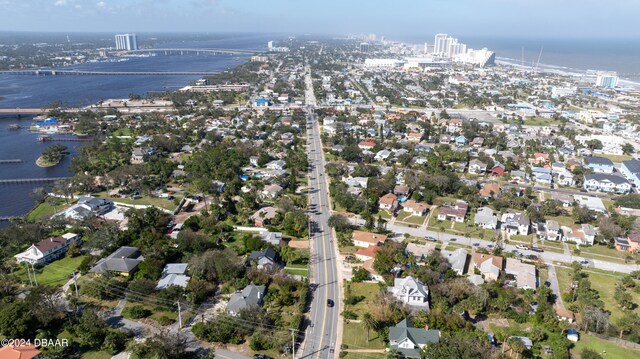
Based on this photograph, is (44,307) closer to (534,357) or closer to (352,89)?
(534,357)

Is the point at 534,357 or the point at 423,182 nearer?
the point at 534,357

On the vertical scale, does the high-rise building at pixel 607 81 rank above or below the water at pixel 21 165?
above

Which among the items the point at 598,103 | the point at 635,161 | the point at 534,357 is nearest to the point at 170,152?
the point at 534,357

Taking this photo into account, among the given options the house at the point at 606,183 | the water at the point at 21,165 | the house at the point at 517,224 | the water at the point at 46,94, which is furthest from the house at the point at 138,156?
the house at the point at 606,183

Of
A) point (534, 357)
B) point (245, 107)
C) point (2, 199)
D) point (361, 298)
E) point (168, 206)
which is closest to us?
point (534, 357)

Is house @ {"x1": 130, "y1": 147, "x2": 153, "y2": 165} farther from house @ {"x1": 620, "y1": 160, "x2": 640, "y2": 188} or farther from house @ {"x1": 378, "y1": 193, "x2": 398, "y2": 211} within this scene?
house @ {"x1": 620, "y1": 160, "x2": 640, "y2": 188}

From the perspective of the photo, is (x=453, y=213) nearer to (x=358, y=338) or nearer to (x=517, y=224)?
(x=517, y=224)

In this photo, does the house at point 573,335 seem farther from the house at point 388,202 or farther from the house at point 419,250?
the house at point 388,202
